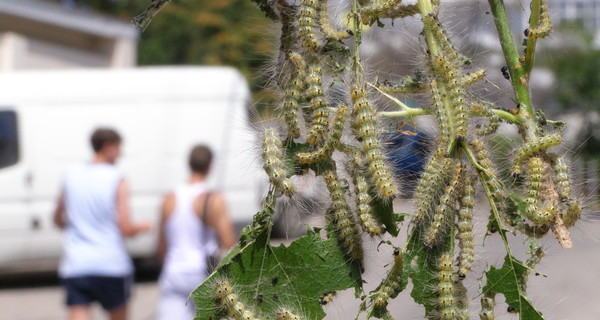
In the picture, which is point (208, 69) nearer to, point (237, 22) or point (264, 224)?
point (264, 224)

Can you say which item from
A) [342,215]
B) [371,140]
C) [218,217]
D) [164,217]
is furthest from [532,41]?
[164,217]

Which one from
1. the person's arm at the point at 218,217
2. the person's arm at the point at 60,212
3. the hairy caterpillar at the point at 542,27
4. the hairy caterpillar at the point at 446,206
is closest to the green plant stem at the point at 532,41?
the hairy caterpillar at the point at 542,27

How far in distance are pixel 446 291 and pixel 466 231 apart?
12cm

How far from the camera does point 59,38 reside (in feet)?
65.4

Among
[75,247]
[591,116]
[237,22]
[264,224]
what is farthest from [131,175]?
[237,22]

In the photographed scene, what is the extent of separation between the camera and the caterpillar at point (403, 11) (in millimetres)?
1486

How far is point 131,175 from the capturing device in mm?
11297

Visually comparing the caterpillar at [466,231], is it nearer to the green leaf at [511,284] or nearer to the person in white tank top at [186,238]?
the green leaf at [511,284]

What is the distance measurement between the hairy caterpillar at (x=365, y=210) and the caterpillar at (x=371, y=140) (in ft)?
0.07

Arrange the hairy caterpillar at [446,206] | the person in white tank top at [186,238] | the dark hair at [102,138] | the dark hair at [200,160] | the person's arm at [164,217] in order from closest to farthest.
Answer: the hairy caterpillar at [446,206] < the person in white tank top at [186,238] < the person's arm at [164,217] < the dark hair at [200,160] < the dark hair at [102,138]

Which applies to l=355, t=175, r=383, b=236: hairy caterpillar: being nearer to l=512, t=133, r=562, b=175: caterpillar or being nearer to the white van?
l=512, t=133, r=562, b=175: caterpillar

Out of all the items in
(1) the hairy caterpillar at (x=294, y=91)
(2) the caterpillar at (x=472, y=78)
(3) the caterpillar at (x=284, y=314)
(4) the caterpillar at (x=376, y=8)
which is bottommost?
(3) the caterpillar at (x=284, y=314)

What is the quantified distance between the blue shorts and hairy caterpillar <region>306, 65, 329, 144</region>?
16.3 feet

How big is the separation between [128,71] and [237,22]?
14149mm
